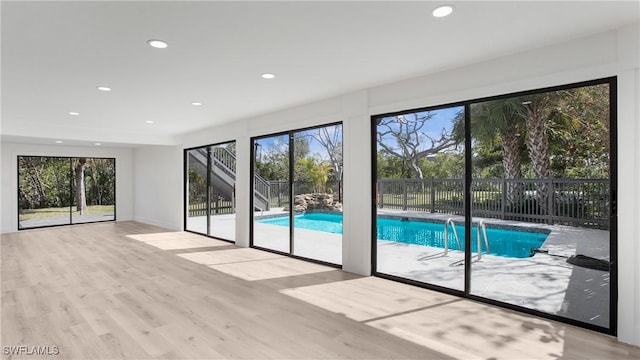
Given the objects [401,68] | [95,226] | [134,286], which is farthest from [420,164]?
[95,226]

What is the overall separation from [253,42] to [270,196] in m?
3.73

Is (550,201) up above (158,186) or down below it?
below

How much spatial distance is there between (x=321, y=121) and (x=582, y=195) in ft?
10.8

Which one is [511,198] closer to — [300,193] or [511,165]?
[511,165]

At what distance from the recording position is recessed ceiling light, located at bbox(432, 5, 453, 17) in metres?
2.37

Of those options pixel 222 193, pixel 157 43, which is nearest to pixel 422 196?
pixel 157 43

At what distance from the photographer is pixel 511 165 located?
350 cm

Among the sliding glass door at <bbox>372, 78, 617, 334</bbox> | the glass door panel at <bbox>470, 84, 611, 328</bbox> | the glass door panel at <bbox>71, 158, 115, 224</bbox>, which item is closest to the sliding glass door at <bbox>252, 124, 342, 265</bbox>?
the sliding glass door at <bbox>372, 78, 617, 334</bbox>

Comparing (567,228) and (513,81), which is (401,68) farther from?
(567,228)

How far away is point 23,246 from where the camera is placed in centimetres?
669

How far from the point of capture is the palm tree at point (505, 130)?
137 inches

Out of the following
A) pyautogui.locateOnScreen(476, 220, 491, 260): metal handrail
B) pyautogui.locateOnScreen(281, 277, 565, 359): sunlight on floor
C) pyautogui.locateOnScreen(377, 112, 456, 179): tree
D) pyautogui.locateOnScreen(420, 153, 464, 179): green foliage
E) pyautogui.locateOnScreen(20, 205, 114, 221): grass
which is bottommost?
pyautogui.locateOnScreen(281, 277, 565, 359): sunlight on floor

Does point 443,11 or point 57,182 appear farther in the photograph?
point 57,182

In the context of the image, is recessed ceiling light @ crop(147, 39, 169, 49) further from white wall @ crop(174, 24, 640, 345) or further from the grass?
the grass
